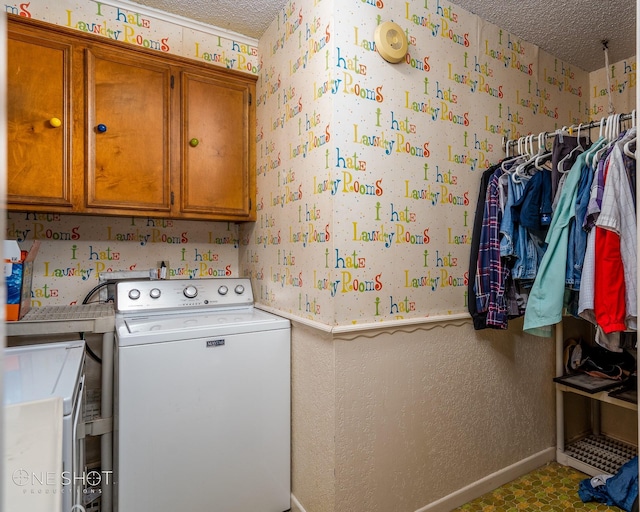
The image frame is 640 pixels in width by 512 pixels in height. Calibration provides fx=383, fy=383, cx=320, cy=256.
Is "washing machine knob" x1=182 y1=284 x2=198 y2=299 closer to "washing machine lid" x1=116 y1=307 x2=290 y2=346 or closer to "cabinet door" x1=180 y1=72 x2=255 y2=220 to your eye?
"washing machine lid" x1=116 y1=307 x2=290 y2=346

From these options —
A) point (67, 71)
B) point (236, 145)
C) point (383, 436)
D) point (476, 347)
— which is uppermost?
point (67, 71)

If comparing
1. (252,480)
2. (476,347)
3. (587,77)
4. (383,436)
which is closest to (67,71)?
(252,480)

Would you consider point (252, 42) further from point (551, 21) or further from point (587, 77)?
point (587, 77)

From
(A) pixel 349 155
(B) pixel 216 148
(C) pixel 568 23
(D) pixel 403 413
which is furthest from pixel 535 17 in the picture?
(D) pixel 403 413

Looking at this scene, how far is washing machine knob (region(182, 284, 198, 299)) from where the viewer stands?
82.1 inches

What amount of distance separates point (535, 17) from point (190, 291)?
92.5 inches

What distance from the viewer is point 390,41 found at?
1.65 m

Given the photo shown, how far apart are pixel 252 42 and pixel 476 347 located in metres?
2.16

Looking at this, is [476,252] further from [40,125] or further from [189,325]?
[40,125]

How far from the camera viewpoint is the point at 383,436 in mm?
1650

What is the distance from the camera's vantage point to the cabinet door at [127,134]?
72.2 inches

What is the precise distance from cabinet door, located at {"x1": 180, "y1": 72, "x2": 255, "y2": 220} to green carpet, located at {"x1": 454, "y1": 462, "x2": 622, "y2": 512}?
1.96m

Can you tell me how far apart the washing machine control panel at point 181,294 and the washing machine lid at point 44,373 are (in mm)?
373

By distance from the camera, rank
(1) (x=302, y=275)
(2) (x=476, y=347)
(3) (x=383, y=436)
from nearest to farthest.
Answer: (3) (x=383, y=436) → (1) (x=302, y=275) → (2) (x=476, y=347)
